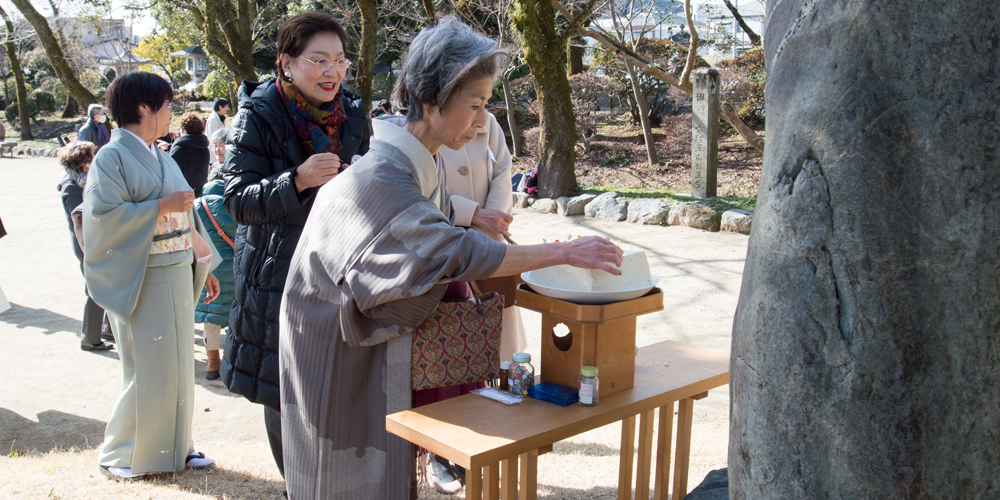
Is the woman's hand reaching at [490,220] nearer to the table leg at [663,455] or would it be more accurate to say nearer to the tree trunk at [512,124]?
the table leg at [663,455]

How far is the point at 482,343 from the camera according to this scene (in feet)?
6.91

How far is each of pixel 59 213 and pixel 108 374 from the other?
28.0ft

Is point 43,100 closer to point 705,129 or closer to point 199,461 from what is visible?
point 705,129

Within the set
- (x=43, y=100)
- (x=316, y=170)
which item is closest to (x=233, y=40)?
(x=316, y=170)

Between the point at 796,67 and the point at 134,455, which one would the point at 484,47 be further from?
the point at 134,455

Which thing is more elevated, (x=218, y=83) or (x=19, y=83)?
(x=218, y=83)

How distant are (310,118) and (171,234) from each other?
1.09 metres

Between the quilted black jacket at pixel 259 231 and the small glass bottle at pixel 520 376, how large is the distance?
102 centimetres

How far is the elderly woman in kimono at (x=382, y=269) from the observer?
1846mm

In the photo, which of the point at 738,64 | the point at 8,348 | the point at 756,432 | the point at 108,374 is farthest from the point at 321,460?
the point at 738,64

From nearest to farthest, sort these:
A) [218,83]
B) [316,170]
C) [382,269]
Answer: [382,269], [316,170], [218,83]

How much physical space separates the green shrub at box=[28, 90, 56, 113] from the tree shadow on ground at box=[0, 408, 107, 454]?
32.4 meters

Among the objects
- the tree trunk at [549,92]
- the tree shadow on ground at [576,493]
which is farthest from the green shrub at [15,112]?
the tree shadow on ground at [576,493]

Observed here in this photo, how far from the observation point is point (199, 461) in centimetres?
354
